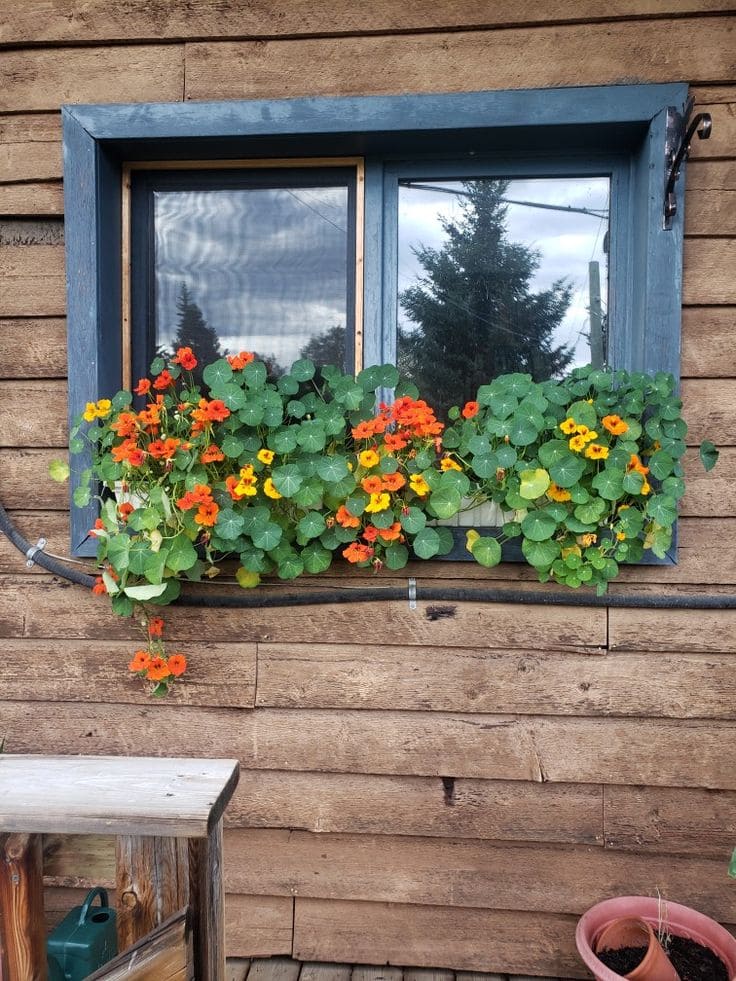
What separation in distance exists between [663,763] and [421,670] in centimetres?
58

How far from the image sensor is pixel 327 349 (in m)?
1.66

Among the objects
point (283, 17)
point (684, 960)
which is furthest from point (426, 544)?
point (283, 17)

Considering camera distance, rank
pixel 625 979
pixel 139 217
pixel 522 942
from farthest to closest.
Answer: pixel 139 217
pixel 522 942
pixel 625 979

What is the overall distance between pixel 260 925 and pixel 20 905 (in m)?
0.96

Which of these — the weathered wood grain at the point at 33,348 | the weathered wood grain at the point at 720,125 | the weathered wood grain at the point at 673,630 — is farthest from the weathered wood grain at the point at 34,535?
the weathered wood grain at the point at 720,125

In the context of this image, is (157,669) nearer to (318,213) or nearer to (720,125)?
(318,213)

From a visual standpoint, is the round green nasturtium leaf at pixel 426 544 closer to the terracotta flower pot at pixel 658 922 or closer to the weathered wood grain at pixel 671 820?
the weathered wood grain at pixel 671 820

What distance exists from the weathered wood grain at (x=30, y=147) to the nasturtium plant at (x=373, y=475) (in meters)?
0.61

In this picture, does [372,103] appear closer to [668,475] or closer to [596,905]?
[668,475]

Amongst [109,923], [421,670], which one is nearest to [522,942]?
[421,670]

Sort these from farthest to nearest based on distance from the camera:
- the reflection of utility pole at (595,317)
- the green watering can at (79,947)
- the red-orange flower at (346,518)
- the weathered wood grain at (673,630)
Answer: the reflection of utility pole at (595,317) < the weathered wood grain at (673,630) < the red-orange flower at (346,518) < the green watering can at (79,947)

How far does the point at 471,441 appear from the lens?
4.62 ft

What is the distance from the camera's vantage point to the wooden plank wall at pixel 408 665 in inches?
58.8

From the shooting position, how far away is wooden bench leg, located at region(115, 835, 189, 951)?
866mm
